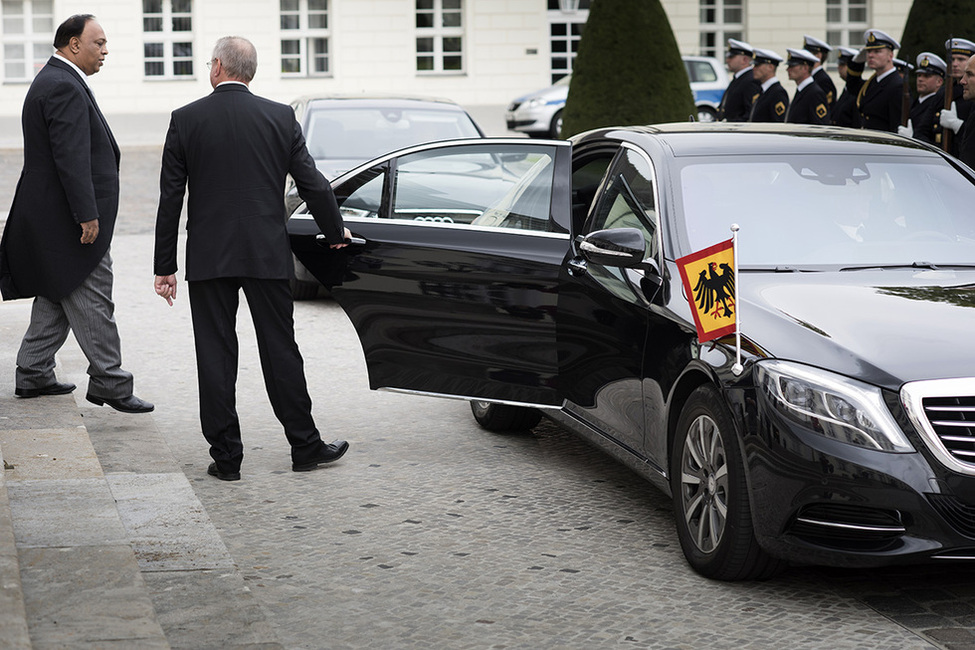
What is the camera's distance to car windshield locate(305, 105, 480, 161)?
480 inches

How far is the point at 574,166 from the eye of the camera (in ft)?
21.3

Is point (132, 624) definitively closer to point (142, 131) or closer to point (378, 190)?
point (378, 190)

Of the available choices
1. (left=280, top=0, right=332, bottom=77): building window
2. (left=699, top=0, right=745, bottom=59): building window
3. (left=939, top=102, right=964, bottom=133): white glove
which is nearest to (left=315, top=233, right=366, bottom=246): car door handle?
(left=939, top=102, right=964, bottom=133): white glove

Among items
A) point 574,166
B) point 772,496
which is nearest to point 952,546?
point 772,496

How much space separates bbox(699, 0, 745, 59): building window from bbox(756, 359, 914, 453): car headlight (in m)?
33.7

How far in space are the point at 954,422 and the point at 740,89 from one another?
13.6m

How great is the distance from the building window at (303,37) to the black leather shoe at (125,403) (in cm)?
2880

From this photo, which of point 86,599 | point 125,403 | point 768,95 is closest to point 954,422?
point 86,599

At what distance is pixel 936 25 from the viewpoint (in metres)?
14.7

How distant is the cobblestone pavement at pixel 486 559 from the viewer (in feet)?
13.8

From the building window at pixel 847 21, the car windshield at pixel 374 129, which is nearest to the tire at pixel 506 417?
the car windshield at pixel 374 129

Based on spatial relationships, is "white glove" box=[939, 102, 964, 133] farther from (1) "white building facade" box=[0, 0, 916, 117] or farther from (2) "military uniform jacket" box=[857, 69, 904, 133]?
(1) "white building facade" box=[0, 0, 916, 117]

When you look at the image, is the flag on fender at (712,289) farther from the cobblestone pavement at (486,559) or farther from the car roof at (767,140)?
the car roof at (767,140)

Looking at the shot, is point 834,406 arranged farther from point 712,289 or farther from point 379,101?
point 379,101
